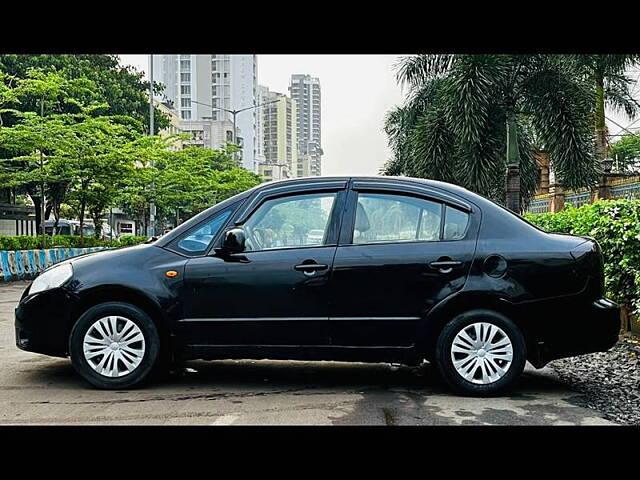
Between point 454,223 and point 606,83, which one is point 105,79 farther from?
point 454,223

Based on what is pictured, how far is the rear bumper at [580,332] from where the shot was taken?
590 centimetres

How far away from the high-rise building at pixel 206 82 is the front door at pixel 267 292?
424 ft

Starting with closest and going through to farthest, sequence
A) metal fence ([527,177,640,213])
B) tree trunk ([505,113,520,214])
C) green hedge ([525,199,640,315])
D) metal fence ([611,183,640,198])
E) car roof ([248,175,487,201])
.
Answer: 1. car roof ([248,175,487,201])
2. green hedge ([525,199,640,315])
3. metal fence ([611,183,640,198])
4. metal fence ([527,177,640,213])
5. tree trunk ([505,113,520,214])

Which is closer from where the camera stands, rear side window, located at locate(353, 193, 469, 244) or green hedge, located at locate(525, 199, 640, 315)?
rear side window, located at locate(353, 193, 469, 244)

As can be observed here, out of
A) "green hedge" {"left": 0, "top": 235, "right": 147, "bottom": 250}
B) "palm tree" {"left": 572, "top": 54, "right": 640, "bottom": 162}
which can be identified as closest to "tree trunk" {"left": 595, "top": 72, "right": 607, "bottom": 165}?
"palm tree" {"left": 572, "top": 54, "right": 640, "bottom": 162}

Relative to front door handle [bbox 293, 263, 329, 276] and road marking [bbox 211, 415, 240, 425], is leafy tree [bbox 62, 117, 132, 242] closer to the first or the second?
front door handle [bbox 293, 263, 329, 276]

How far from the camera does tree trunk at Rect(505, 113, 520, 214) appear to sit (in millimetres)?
19609

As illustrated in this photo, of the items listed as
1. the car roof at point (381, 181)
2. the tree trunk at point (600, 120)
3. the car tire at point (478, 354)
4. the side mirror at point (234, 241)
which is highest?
the tree trunk at point (600, 120)

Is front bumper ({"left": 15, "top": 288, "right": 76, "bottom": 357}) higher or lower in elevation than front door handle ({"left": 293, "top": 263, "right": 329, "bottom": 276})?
lower

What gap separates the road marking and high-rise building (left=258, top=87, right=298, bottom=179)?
142694 mm

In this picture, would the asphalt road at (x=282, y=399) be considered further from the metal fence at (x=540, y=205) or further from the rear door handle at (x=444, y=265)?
the metal fence at (x=540, y=205)

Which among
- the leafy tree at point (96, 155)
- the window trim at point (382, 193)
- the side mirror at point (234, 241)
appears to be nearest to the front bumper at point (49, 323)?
the side mirror at point (234, 241)
